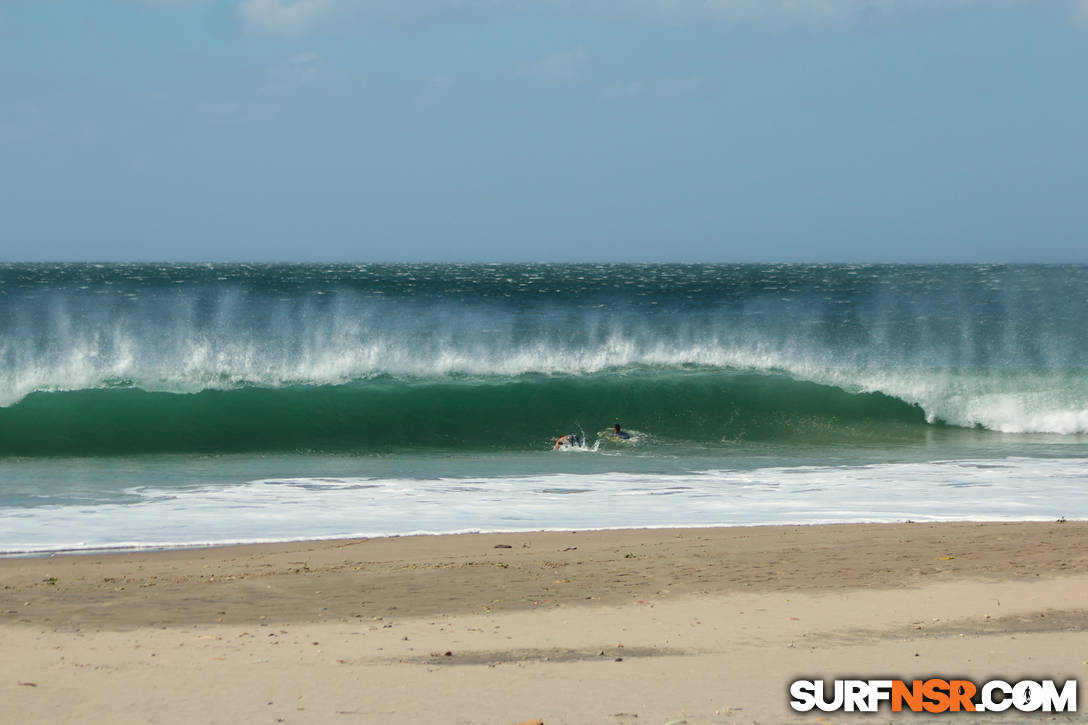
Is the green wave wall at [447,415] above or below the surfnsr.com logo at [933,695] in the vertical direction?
above

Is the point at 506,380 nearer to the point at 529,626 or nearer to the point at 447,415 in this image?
the point at 447,415

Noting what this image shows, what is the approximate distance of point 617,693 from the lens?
5.25 metres

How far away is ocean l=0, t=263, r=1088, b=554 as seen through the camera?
11234 mm

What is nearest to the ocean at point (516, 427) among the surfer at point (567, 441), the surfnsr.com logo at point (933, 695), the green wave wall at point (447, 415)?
the green wave wall at point (447, 415)

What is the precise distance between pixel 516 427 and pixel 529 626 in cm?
1272

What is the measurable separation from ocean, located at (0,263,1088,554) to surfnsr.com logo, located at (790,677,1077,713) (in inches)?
→ 199

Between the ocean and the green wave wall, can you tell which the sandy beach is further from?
the green wave wall

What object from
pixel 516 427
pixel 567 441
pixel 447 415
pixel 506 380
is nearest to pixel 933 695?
pixel 567 441

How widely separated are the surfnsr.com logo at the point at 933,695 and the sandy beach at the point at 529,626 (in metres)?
0.10

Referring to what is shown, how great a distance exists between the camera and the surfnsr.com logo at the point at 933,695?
5.04 metres

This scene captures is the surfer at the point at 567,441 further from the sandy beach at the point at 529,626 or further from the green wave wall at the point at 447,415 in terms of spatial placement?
the sandy beach at the point at 529,626

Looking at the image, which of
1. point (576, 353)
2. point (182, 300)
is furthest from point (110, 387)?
point (182, 300)

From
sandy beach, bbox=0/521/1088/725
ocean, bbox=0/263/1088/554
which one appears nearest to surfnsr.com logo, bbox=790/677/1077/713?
sandy beach, bbox=0/521/1088/725

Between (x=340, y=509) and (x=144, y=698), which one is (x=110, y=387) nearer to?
(x=340, y=509)
